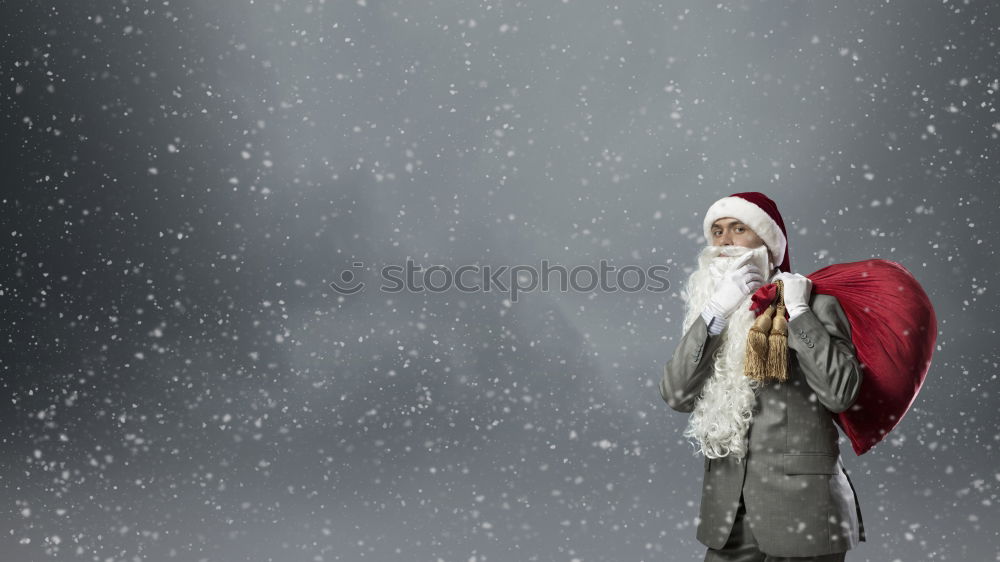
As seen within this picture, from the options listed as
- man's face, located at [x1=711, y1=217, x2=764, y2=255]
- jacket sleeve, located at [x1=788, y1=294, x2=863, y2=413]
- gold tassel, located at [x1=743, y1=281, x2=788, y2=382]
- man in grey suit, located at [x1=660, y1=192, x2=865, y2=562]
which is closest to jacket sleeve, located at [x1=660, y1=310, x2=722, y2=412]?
man in grey suit, located at [x1=660, y1=192, x2=865, y2=562]

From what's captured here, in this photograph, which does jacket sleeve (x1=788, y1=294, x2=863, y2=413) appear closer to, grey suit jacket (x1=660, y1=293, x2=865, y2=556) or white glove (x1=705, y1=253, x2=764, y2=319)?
grey suit jacket (x1=660, y1=293, x2=865, y2=556)

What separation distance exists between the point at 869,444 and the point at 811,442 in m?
0.25

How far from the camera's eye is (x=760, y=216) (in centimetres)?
273

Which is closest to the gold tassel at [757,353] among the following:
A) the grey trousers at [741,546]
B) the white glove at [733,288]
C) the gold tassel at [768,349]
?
the gold tassel at [768,349]

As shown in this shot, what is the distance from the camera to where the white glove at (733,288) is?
250 centimetres

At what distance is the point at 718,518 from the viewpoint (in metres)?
2.47

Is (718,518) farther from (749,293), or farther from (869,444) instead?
(749,293)

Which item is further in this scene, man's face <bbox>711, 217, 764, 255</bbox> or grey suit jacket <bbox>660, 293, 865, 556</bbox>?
man's face <bbox>711, 217, 764, 255</bbox>

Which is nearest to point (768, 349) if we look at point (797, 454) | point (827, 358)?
point (827, 358)

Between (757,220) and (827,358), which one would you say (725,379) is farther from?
(757,220)

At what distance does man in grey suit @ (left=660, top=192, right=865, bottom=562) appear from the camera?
91.7 inches

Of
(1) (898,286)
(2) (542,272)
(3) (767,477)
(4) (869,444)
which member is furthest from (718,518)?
(2) (542,272)

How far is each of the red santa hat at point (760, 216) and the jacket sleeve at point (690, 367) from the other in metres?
0.39

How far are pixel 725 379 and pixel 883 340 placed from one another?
46 centimetres
